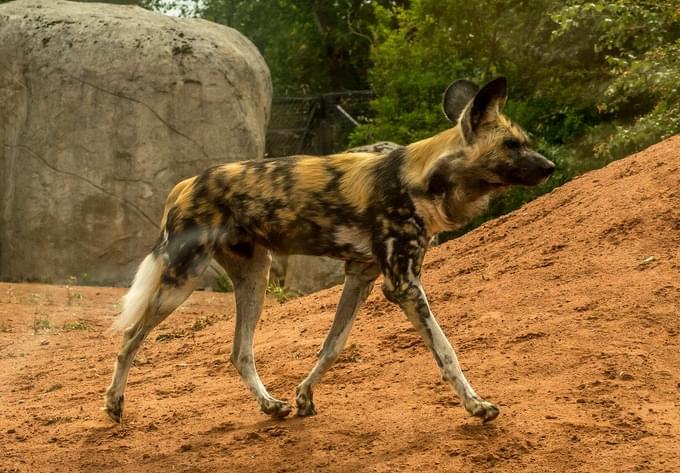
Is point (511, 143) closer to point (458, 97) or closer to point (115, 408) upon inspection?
point (458, 97)

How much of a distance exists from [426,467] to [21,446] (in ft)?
6.02

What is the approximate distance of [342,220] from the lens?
452 cm

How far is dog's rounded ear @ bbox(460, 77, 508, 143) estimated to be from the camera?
14.0 feet

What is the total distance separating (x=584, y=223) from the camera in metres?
6.29

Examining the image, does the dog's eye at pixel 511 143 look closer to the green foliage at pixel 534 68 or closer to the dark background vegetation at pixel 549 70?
the dark background vegetation at pixel 549 70

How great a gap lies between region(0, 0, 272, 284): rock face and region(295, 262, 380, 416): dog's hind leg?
658cm

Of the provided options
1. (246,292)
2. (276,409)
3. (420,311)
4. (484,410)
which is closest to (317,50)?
(246,292)

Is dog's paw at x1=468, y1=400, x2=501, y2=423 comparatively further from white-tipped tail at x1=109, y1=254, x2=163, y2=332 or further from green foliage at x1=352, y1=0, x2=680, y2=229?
green foliage at x1=352, y1=0, x2=680, y2=229

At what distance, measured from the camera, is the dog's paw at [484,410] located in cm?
409

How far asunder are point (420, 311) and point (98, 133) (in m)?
7.44

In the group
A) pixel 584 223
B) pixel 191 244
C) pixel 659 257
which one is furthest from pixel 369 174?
pixel 584 223

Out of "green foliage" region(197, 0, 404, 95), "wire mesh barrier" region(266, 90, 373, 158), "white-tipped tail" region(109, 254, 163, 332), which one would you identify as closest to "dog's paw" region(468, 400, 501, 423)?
"white-tipped tail" region(109, 254, 163, 332)

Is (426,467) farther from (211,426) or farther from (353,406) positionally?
(211,426)

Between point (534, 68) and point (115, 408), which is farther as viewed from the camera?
point (534, 68)
